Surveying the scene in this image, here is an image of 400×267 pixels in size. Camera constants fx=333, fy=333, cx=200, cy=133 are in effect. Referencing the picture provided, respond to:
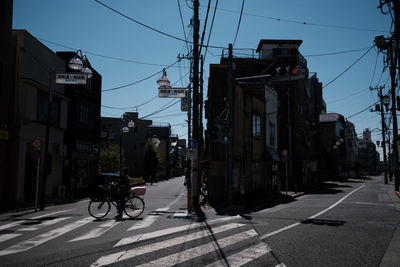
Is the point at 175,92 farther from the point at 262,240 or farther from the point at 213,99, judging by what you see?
the point at 262,240

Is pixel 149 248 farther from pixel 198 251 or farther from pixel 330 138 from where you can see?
pixel 330 138

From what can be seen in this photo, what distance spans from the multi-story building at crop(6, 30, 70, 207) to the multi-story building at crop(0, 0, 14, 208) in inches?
14.5

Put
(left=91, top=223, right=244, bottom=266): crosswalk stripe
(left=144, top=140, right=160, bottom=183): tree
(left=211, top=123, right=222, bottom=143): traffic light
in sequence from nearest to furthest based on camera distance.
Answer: (left=91, top=223, right=244, bottom=266): crosswalk stripe
(left=211, top=123, right=222, bottom=143): traffic light
(left=144, top=140, right=160, bottom=183): tree

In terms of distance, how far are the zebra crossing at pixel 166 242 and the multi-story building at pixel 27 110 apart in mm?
7726

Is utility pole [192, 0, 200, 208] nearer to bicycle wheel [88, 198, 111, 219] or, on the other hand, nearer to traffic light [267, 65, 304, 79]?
traffic light [267, 65, 304, 79]

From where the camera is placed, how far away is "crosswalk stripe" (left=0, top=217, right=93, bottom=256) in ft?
23.0

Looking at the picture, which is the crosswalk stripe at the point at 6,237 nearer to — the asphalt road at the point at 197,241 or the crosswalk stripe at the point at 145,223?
the asphalt road at the point at 197,241

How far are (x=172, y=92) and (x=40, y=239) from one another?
8944 mm

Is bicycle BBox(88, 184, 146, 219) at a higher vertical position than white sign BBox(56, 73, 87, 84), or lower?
lower

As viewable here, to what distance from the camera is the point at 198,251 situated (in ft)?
22.6

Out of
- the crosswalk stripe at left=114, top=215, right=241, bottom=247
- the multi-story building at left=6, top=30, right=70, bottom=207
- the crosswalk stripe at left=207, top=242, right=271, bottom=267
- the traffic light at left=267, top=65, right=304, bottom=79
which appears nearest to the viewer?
the crosswalk stripe at left=207, top=242, right=271, bottom=267

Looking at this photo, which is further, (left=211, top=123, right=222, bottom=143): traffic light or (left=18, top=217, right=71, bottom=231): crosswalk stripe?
(left=211, top=123, right=222, bottom=143): traffic light

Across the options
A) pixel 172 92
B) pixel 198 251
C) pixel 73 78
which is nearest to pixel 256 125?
pixel 172 92

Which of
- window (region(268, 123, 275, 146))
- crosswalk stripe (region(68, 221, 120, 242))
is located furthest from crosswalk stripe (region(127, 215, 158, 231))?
window (region(268, 123, 275, 146))
